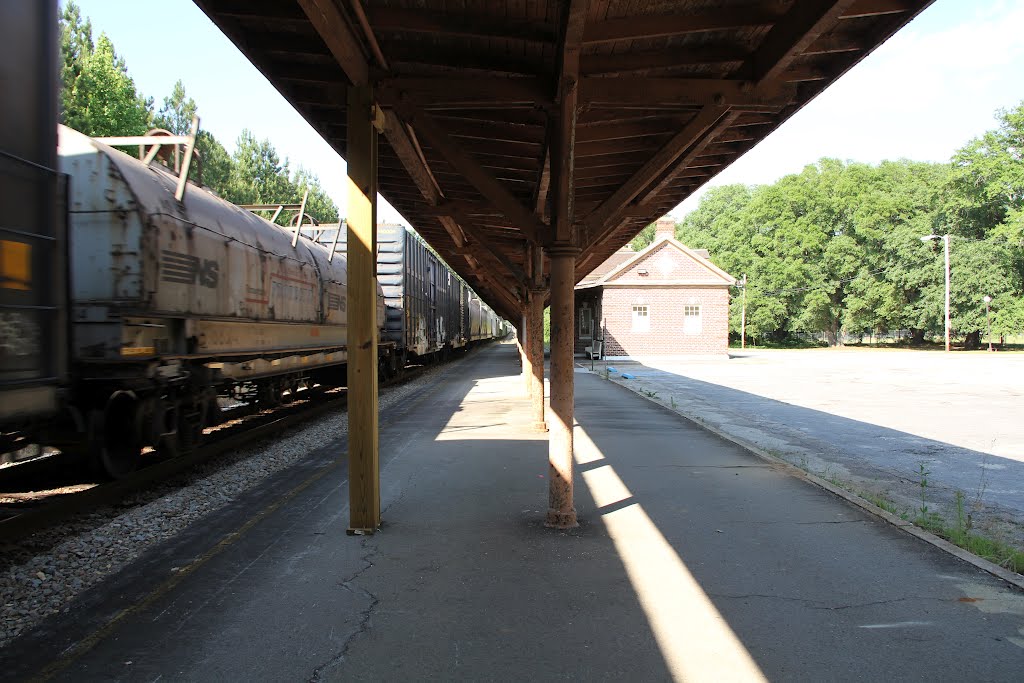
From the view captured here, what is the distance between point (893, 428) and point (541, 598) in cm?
986

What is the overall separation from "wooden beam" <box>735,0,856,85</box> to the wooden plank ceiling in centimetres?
1

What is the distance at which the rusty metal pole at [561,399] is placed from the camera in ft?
17.3

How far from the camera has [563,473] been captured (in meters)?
5.29

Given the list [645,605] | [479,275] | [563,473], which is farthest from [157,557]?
[479,275]

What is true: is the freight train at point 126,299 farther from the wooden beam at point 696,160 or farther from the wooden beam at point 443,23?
the wooden beam at point 696,160

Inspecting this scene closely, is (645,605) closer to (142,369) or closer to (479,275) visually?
(142,369)

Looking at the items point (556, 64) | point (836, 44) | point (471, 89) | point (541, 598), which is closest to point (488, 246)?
point (471, 89)

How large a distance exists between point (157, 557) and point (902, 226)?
Answer: 63674mm

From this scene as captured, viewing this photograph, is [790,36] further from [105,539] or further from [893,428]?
[893,428]

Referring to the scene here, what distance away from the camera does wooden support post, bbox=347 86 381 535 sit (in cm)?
499

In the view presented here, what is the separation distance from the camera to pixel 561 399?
A: 5332 millimetres

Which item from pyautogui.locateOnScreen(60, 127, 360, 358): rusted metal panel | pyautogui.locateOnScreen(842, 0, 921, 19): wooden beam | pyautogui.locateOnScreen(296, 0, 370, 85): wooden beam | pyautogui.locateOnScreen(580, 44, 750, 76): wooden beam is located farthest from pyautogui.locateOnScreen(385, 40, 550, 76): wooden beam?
pyautogui.locateOnScreen(60, 127, 360, 358): rusted metal panel

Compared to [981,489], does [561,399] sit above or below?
above

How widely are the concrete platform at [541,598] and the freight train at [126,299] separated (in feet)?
5.15
